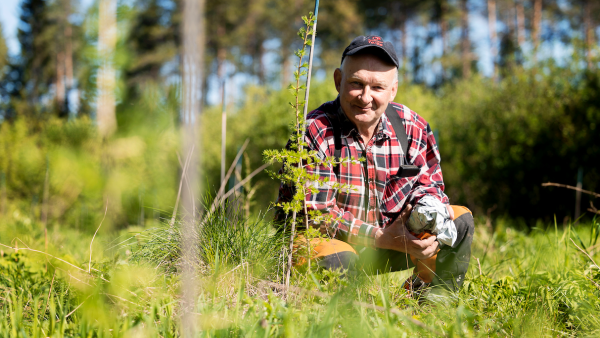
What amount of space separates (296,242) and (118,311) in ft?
2.67

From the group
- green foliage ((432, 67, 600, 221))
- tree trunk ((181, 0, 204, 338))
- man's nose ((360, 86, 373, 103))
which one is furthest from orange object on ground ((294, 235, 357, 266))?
green foliage ((432, 67, 600, 221))

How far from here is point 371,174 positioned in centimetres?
228

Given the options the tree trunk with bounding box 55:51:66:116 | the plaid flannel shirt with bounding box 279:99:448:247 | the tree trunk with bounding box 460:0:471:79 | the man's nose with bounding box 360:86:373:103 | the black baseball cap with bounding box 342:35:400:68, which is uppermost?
the tree trunk with bounding box 460:0:471:79

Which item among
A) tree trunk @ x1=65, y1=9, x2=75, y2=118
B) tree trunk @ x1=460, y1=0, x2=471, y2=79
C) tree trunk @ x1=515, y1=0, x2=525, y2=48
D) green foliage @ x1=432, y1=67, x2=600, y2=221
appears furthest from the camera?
tree trunk @ x1=65, y1=9, x2=75, y2=118

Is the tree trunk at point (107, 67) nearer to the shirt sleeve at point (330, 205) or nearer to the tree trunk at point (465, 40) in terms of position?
the shirt sleeve at point (330, 205)

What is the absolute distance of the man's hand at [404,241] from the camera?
2.04m

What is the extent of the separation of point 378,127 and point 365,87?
0.26 m

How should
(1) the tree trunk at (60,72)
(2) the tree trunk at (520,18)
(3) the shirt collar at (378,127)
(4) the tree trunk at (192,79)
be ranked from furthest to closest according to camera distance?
(1) the tree trunk at (60,72), (2) the tree trunk at (520,18), (3) the shirt collar at (378,127), (4) the tree trunk at (192,79)

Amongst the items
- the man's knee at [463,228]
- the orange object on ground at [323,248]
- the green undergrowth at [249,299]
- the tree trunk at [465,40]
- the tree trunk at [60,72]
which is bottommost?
the green undergrowth at [249,299]

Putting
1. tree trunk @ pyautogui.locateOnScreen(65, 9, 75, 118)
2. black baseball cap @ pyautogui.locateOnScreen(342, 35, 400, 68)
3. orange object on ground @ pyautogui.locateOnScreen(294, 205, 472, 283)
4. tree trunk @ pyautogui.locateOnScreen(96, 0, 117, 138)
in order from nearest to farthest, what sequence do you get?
1. tree trunk @ pyautogui.locateOnScreen(96, 0, 117, 138)
2. orange object on ground @ pyautogui.locateOnScreen(294, 205, 472, 283)
3. black baseball cap @ pyautogui.locateOnScreen(342, 35, 400, 68)
4. tree trunk @ pyautogui.locateOnScreen(65, 9, 75, 118)

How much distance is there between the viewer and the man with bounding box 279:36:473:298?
208 centimetres

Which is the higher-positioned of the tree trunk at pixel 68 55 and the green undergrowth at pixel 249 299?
the tree trunk at pixel 68 55

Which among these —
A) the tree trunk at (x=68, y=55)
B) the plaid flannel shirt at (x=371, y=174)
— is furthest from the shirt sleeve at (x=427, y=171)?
the tree trunk at (x=68, y=55)

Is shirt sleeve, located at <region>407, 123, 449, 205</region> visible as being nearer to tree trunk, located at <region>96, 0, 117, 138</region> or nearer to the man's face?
the man's face
